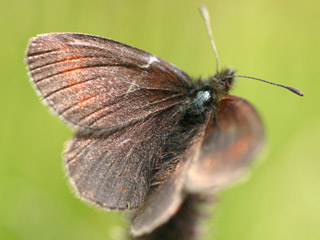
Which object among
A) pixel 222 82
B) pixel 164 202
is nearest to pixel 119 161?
pixel 164 202

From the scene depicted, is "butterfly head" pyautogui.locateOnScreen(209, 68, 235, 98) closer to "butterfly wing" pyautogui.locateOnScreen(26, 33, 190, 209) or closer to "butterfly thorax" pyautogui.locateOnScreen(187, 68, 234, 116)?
"butterfly thorax" pyautogui.locateOnScreen(187, 68, 234, 116)

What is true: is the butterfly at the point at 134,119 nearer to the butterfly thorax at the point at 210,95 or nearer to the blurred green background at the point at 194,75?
the butterfly thorax at the point at 210,95

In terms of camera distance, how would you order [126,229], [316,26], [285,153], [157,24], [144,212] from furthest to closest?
[316,26]
[157,24]
[285,153]
[126,229]
[144,212]

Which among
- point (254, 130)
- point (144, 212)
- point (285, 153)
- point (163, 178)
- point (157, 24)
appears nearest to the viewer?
point (144, 212)

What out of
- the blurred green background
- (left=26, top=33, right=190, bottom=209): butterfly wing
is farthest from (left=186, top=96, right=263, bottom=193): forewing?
the blurred green background

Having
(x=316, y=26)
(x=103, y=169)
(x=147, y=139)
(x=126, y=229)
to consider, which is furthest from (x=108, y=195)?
(x=316, y=26)

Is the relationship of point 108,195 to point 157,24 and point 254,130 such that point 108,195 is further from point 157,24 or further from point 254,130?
point 157,24

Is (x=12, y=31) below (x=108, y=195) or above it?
above

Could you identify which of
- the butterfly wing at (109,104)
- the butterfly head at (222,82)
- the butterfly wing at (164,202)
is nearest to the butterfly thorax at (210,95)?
the butterfly head at (222,82)
